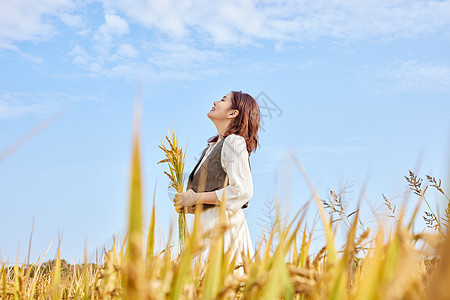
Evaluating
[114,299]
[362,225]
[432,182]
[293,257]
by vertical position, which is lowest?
[114,299]

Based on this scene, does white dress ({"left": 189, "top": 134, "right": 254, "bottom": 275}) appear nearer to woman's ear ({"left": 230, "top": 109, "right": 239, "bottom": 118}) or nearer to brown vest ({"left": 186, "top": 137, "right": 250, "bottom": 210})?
brown vest ({"left": 186, "top": 137, "right": 250, "bottom": 210})

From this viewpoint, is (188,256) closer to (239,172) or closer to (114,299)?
(114,299)

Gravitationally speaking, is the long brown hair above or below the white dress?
above

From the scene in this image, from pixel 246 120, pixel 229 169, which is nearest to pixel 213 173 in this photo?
pixel 229 169

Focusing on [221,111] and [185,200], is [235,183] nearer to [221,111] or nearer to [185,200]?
[185,200]

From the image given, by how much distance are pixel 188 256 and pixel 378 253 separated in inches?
13.9

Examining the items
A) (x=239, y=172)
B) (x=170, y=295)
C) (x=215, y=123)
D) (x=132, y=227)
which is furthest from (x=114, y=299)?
(x=215, y=123)

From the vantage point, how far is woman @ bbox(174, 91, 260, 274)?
3.36 m

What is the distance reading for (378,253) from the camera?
0.82 meters

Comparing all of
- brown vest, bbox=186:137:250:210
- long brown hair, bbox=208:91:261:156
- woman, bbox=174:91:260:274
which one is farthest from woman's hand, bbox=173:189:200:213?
long brown hair, bbox=208:91:261:156

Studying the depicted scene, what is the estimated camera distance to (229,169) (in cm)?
355

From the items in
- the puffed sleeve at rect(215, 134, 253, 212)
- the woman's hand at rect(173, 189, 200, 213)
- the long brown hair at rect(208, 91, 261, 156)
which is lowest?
the woman's hand at rect(173, 189, 200, 213)

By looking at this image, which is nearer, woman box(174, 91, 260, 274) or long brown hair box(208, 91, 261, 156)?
woman box(174, 91, 260, 274)

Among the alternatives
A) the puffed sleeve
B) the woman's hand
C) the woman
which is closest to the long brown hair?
the woman
